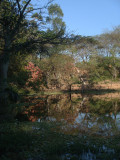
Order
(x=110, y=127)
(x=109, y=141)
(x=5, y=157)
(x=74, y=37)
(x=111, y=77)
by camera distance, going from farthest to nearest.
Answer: (x=111, y=77) → (x=74, y=37) → (x=110, y=127) → (x=109, y=141) → (x=5, y=157)

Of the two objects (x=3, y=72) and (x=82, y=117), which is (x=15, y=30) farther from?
(x=82, y=117)

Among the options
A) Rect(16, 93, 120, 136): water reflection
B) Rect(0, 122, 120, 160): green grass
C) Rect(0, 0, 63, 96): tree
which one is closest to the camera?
Rect(0, 122, 120, 160): green grass

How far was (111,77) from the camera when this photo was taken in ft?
104

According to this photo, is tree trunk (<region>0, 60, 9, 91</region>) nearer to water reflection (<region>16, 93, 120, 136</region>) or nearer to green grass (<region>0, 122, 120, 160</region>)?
water reflection (<region>16, 93, 120, 136</region>)

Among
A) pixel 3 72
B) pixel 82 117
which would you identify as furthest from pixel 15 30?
pixel 82 117

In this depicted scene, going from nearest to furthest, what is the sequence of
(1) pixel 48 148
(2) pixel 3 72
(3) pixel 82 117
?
(1) pixel 48 148 → (3) pixel 82 117 → (2) pixel 3 72

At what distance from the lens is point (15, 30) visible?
9188mm

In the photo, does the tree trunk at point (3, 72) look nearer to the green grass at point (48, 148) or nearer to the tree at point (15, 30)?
the tree at point (15, 30)

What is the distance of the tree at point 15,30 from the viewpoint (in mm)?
→ 8777

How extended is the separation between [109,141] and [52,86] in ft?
69.5

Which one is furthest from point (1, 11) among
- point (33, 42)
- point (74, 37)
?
point (74, 37)

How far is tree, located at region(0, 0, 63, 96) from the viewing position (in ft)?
28.8

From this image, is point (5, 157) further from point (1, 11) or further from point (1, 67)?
point (1, 11)

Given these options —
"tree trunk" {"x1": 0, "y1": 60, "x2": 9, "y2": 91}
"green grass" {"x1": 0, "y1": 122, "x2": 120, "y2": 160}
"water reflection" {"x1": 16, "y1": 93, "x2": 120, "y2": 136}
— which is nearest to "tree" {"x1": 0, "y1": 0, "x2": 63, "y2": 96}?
"tree trunk" {"x1": 0, "y1": 60, "x2": 9, "y2": 91}
